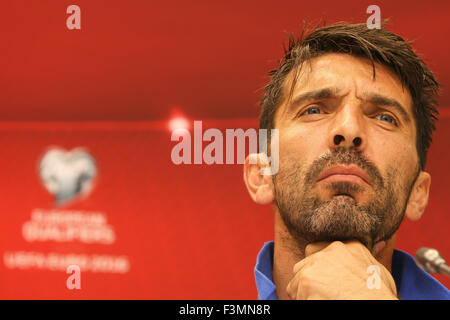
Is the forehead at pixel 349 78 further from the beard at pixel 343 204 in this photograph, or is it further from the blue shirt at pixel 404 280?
the blue shirt at pixel 404 280

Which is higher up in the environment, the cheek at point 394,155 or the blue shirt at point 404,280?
the cheek at point 394,155

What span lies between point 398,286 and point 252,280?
0.91 m

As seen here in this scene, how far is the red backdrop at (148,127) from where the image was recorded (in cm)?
122

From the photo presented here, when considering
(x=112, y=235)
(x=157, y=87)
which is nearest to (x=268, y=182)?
(x=157, y=87)

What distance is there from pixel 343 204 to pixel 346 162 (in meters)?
0.06

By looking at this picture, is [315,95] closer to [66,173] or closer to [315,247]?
[315,247]

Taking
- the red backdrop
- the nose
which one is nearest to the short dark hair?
the nose

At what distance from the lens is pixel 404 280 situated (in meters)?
0.77

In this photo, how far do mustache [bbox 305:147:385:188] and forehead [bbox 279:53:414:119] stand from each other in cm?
11

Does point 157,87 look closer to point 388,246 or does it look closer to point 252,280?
point 252,280

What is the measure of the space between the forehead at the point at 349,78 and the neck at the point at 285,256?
0.24m

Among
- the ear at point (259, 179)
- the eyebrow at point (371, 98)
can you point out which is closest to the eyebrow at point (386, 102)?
the eyebrow at point (371, 98)

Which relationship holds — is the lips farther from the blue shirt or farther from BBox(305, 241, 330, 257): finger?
the blue shirt
